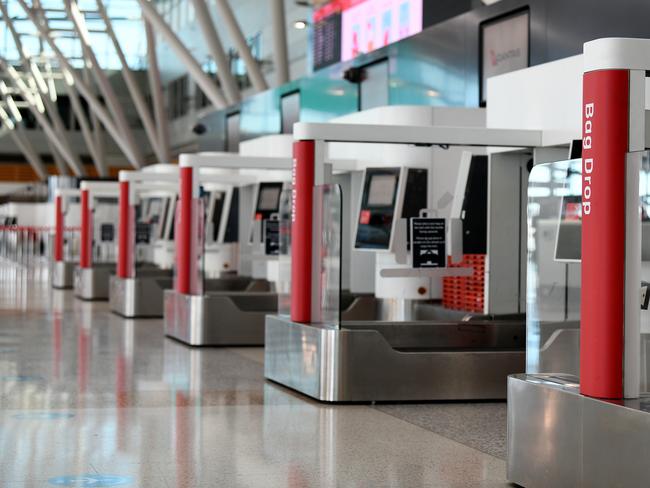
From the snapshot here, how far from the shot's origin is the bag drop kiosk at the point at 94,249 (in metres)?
20.8

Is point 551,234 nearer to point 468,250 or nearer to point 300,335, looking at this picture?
point 300,335

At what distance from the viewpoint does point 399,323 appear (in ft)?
31.6

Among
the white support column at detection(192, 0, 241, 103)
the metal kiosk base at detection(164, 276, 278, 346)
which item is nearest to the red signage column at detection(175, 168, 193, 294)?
the metal kiosk base at detection(164, 276, 278, 346)

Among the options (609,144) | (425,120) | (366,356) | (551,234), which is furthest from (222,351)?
(609,144)

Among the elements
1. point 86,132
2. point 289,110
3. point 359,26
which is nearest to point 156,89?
point 289,110

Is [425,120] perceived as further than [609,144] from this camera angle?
Yes

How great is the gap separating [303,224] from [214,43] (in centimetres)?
1456

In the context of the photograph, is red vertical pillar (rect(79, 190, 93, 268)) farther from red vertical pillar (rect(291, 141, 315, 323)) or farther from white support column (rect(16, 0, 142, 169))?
white support column (rect(16, 0, 142, 169))

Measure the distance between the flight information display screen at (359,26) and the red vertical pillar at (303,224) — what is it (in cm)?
649

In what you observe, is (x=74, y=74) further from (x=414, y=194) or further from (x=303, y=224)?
(x=303, y=224)

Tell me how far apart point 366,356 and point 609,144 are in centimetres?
387

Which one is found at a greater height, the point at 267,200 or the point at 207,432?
the point at 267,200

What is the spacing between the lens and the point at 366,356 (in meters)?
8.56

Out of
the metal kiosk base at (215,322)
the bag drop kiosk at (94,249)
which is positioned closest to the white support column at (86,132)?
the bag drop kiosk at (94,249)
